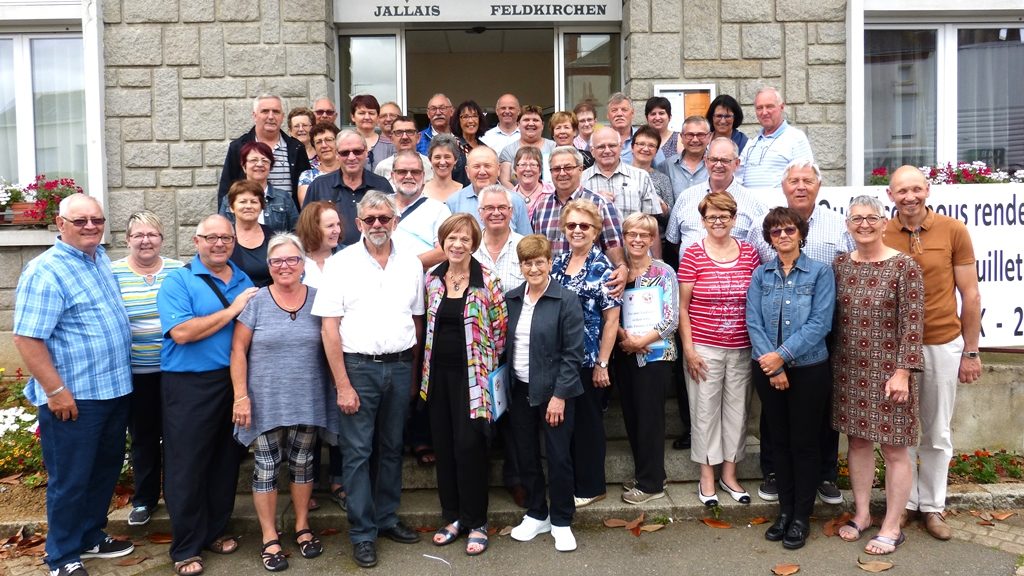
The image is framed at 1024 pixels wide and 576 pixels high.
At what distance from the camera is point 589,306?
180 inches

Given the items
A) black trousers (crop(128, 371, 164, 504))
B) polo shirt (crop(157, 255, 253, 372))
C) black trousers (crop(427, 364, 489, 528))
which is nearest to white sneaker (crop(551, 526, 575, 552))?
black trousers (crop(427, 364, 489, 528))

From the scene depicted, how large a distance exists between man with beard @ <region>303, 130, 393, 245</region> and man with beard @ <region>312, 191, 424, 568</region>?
1.01 meters

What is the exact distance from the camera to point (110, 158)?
757 cm

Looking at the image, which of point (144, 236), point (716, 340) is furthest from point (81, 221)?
point (716, 340)

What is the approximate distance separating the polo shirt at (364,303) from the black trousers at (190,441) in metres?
0.70

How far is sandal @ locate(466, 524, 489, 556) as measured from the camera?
14.3 ft

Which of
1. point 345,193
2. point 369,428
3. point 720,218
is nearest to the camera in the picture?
point 369,428

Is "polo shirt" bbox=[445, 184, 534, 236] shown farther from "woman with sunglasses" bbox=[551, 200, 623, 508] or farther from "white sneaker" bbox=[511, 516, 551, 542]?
"white sneaker" bbox=[511, 516, 551, 542]

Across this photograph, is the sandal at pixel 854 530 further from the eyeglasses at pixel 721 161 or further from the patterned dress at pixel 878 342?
the eyeglasses at pixel 721 161

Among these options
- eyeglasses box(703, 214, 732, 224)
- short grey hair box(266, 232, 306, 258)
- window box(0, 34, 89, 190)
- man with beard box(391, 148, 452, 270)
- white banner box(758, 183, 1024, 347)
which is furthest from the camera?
window box(0, 34, 89, 190)

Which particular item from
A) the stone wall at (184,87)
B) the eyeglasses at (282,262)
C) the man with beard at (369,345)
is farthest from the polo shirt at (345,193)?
the stone wall at (184,87)

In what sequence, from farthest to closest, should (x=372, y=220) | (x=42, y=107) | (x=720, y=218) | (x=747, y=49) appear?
(x=42, y=107) → (x=747, y=49) → (x=720, y=218) → (x=372, y=220)

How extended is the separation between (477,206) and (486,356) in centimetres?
129

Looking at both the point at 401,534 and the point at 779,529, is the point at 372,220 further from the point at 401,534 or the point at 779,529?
the point at 779,529
